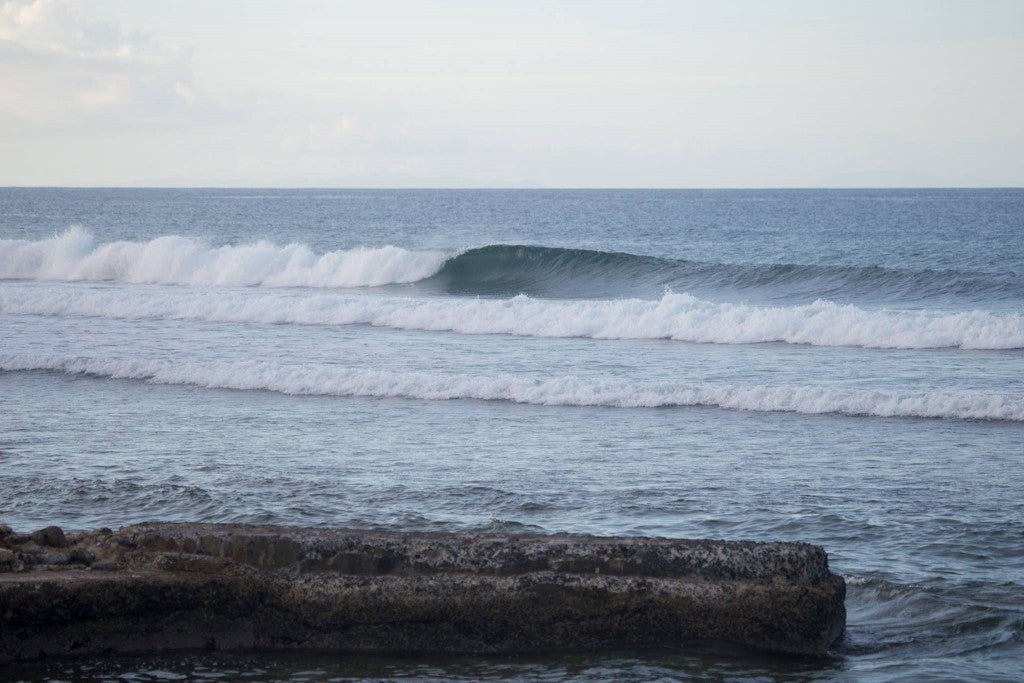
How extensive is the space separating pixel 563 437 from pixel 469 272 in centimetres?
2260

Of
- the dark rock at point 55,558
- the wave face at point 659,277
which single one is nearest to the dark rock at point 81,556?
the dark rock at point 55,558

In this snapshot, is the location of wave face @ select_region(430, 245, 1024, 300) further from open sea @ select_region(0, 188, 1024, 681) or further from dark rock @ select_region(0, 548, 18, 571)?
dark rock @ select_region(0, 548, 18, 571)

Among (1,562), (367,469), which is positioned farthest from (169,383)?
(1,562)

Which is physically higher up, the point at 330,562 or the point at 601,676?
the point at 330,562

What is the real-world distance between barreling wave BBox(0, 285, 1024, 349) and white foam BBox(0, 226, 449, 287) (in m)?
8.60

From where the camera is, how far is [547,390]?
39.3ft

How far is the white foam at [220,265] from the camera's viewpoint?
101 ft

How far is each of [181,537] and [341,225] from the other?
65913 mm

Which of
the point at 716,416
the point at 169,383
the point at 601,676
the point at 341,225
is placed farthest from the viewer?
the point at 341,225

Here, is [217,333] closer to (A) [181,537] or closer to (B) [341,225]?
(A) [181,537]

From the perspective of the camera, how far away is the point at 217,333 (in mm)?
18062

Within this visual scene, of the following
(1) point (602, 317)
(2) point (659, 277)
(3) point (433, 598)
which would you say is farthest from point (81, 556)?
(2) point (659, 277)

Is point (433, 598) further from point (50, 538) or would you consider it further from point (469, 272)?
point (469, 272)

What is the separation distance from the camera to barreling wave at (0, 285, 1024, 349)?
16359 millimetres
